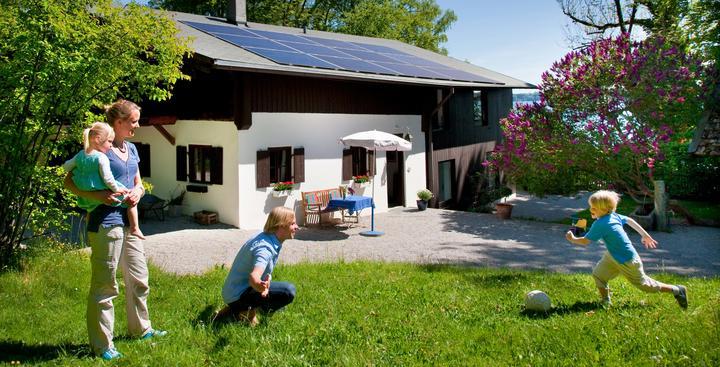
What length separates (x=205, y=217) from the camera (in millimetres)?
13742

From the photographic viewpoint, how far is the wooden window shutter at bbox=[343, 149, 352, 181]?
1605cm

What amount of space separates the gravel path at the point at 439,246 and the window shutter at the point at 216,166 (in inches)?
44.7

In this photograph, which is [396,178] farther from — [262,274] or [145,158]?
[262,274]

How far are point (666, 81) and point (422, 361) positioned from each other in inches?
517

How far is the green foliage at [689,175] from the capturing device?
19516 millimetres

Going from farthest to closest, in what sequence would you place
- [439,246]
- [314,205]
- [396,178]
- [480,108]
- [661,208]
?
[480,108], [396,178], [314,205], [661,208], [439,246]

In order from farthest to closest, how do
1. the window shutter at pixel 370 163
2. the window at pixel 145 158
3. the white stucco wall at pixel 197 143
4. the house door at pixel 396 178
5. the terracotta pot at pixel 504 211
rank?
the house door at pixel 396 178, the window shutter at pixel 370 163, the terracotta pot at pixel 504 211, the window at pixel 145 158, the white stucco wall at pixel 197 143

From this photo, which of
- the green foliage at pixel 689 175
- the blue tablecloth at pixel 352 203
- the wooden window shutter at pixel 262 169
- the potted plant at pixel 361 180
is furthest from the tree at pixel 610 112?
the wooden window shutter at pixel 262 169

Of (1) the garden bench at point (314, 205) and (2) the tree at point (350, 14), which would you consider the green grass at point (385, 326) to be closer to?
(1) the garden bench at point (314, 205)

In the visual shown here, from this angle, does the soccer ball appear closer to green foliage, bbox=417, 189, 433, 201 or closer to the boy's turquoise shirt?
the boy's turquoise shirt

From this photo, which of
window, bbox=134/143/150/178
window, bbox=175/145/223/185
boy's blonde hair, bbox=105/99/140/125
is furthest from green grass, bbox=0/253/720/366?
window, bbox=134/143/150/178

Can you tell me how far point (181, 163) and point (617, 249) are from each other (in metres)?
11.3

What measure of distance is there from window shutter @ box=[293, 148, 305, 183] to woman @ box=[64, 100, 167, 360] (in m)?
9.68

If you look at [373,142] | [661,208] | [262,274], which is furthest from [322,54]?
[262,274]
